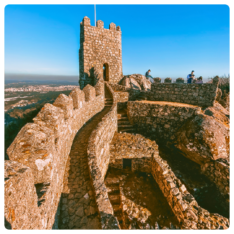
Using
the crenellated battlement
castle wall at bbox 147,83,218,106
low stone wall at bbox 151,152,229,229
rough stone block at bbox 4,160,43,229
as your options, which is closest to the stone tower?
the crenellated battlement

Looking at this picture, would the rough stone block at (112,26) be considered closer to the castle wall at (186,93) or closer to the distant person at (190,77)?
the castle wall at (186,93)

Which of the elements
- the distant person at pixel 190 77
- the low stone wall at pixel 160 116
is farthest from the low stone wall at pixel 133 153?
the distant person at pixel 190 77

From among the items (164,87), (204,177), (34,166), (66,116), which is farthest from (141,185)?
(164,87)

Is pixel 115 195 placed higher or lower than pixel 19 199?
lower

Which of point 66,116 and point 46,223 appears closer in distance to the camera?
point 46,223

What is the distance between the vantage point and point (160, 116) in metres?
9.48

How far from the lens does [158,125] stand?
959 centimetres

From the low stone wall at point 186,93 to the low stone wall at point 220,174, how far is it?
4618 mm

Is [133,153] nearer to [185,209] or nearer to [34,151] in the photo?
[185,209]

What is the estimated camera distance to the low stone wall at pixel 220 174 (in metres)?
6.18

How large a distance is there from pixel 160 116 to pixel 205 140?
3052 millimetres

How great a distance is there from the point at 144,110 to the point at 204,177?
519 centimetres

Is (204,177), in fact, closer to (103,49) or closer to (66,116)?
(66,116)

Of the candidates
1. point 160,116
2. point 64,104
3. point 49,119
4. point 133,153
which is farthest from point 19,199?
point 160,116
